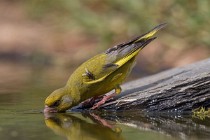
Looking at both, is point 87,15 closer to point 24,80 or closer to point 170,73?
point 24,80

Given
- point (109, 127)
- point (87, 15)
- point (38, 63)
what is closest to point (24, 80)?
point (87, 15)

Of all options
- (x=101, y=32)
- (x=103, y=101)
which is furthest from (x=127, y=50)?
(x=101, y=32)

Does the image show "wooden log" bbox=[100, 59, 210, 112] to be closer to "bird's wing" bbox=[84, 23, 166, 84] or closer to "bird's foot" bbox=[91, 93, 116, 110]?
"bird's foot" bbox=[91, 93, 116, 110]

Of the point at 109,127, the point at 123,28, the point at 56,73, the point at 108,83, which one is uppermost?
the point at 123,28

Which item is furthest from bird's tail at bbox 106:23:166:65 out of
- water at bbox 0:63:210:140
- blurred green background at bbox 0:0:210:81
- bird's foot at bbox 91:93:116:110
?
blurred green background at bbox 0:0:210:81

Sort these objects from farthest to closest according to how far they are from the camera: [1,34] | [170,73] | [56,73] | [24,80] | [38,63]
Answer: [1,34] → [38,63] → [56,73] → [24,80] → [170,73]

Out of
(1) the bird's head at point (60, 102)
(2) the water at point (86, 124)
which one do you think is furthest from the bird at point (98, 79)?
(2) the water at point (86, 124)

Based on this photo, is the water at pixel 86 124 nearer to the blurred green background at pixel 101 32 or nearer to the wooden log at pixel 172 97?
the wooden log at pixel 172 97
